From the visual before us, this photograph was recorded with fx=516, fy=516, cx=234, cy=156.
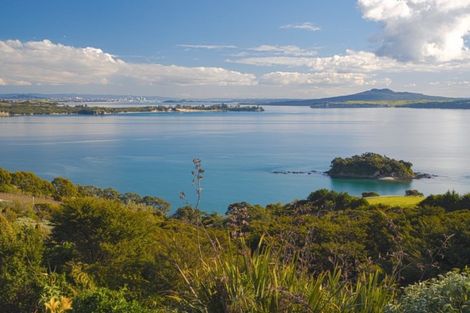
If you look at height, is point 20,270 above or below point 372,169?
above

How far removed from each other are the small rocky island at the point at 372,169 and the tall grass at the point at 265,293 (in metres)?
51.1

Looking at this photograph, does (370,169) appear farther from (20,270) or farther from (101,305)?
(101,305)

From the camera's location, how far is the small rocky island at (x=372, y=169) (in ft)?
176

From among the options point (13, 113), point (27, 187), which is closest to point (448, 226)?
point (27, 187)

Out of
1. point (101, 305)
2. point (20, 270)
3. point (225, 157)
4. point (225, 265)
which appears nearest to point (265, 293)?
point (225, 265)

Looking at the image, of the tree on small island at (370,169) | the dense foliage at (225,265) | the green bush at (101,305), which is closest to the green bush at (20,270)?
the dense foliage at (225,265)

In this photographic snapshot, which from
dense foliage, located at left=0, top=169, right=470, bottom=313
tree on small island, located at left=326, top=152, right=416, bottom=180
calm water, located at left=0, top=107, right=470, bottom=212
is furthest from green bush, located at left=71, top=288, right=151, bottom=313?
tree on small island, located at left=326, top=152, right=416, bottom=180

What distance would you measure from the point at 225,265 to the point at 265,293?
0.37 m

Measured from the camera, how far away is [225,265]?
10.9 ft

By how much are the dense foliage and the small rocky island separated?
38.3 m

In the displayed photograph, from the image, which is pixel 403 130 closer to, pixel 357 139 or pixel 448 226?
pixel 357 139

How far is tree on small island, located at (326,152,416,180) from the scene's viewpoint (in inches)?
2115

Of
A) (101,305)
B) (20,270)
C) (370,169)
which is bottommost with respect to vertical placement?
(370,169)

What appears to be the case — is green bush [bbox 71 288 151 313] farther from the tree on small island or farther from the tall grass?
the tree on small island
